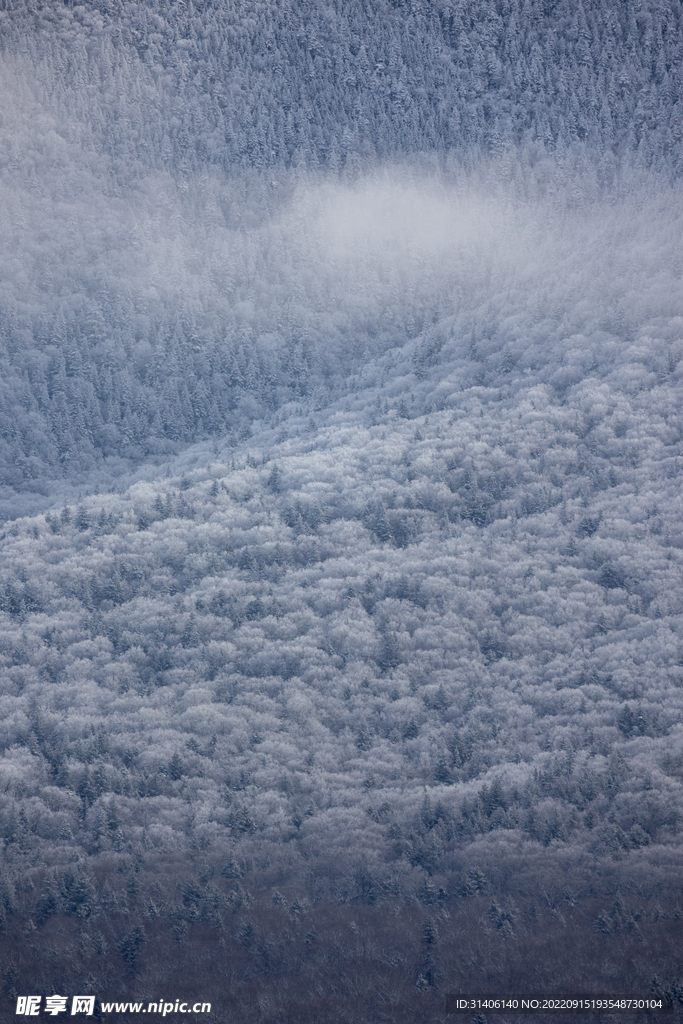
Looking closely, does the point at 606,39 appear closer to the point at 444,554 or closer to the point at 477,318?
the point at 477,318

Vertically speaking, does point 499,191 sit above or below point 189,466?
above

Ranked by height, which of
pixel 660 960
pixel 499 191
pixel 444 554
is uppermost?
pixel 499 191

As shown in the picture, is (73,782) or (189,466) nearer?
(73,782)

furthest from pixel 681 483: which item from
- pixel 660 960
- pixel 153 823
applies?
pixel 153 823

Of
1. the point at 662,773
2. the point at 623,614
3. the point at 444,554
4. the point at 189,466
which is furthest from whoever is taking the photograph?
the point at 189,466

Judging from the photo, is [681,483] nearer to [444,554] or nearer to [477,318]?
[444,554]

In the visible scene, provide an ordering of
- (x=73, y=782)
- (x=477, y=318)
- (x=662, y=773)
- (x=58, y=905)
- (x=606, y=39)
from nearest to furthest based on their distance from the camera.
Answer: (x=58, y=905), (x=662, y=773), (x=73, y=782), (x=477, y=318), (x=606, y=39)
